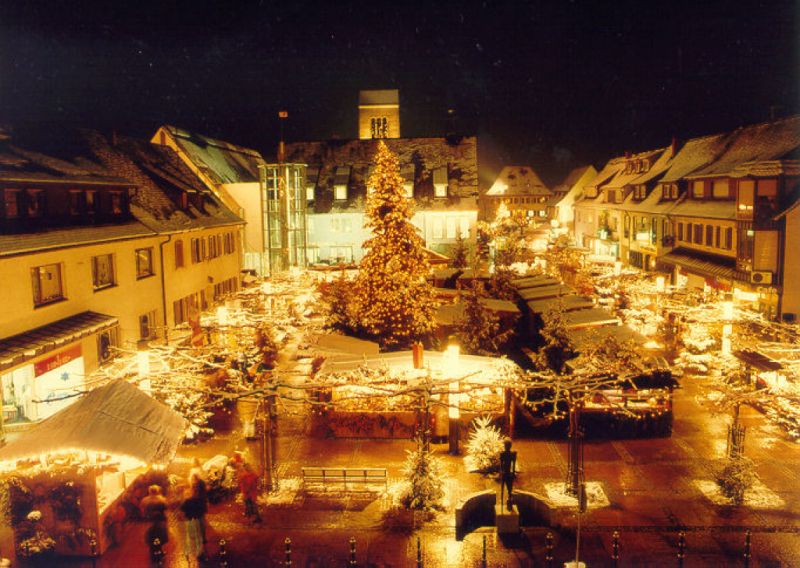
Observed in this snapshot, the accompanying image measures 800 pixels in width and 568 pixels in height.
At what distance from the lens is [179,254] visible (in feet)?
99.5

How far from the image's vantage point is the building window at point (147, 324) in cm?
2630

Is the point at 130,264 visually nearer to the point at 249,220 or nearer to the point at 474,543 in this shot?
the point at 474,543

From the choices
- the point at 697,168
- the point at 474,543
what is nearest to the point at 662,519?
the point at 474,543

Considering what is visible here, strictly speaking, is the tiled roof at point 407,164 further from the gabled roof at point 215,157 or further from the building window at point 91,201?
the building window at point 91,201

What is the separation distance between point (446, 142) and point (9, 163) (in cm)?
4160

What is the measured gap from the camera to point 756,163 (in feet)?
101

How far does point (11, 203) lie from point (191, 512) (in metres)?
12.9

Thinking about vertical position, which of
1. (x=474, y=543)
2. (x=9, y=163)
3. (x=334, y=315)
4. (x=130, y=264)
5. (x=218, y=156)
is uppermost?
(x=218, y=156)

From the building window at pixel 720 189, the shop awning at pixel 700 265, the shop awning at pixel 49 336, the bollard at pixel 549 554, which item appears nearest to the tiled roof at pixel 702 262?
the shop awning at pixel 700 265

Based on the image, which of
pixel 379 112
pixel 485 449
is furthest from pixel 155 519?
pixel 379 112

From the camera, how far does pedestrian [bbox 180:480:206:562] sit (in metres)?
12.3

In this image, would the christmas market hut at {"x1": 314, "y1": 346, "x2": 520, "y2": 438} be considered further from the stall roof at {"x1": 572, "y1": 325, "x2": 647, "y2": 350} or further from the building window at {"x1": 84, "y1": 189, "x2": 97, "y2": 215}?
the building window at {"x1": 84, "y1": 189, "x2": 97, "y2": 215}

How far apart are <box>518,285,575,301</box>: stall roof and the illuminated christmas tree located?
8744 mm

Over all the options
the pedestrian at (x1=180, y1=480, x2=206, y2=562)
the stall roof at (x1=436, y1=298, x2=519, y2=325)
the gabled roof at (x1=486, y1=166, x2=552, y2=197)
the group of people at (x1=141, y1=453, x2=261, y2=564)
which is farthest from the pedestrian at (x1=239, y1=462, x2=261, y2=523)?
the gabled roof at (x1=486, y1=166, x2=552, y2=197)
